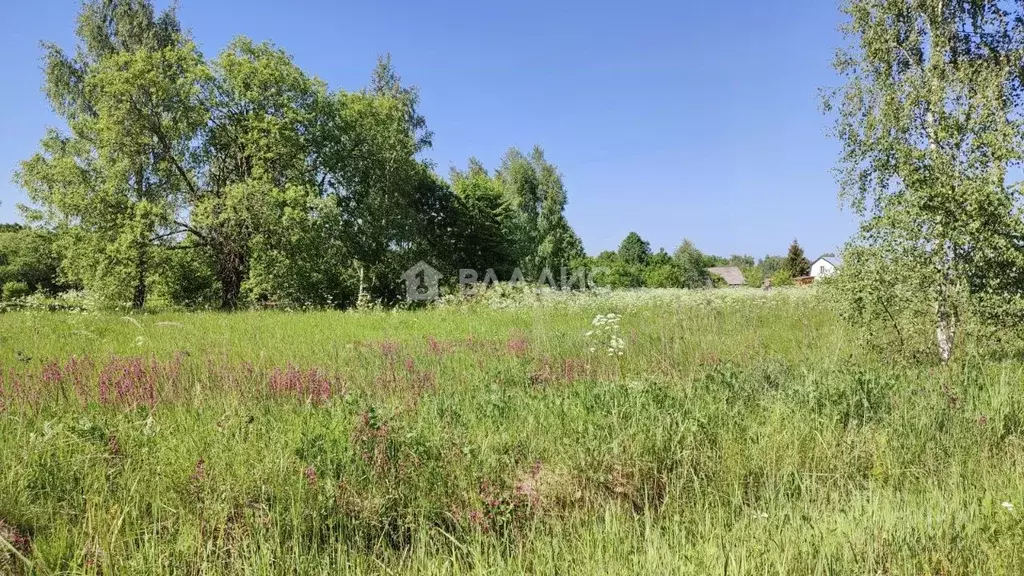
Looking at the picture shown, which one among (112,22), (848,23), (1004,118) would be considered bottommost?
(1004,118)

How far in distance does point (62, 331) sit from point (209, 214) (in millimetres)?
9167

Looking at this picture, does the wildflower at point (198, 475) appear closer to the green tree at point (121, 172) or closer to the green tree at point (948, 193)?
the green tree at point (948, 193)

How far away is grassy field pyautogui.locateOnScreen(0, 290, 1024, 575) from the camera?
2.40 m

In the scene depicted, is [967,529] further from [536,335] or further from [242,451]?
[536,335]

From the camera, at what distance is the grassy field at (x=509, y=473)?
240 centimetres

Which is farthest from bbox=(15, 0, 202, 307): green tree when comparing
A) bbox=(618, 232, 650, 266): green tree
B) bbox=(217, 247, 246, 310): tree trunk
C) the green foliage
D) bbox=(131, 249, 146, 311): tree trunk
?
bbox=(618, 232, 650, 266): green tree

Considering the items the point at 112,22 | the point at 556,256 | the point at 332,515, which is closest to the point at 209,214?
the point at 112,22

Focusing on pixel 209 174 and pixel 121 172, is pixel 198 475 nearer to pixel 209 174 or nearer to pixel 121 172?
pixel 121 172

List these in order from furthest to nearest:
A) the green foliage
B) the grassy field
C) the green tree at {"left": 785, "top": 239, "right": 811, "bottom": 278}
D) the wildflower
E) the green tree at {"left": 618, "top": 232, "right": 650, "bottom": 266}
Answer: the green tree at {"left": 785, "top": 239, "right": 811, "bottom": 278} → the green tree at {"left": 618, "top": 232, "right": 650, "bottom": 266} → the green foliage → the wildflower → the grassy field

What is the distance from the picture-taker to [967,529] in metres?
2.51

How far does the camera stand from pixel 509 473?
3.30 m

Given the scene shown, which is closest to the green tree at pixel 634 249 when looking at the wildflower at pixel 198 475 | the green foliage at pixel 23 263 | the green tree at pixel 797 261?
the green tree at pixel 797 261

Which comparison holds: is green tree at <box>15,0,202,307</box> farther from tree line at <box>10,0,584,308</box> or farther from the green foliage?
the green foliage

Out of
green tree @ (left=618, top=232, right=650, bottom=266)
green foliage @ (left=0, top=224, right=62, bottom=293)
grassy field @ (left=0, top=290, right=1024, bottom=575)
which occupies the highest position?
green tree @ (left=618, top=232, right=650, bottom=266)
